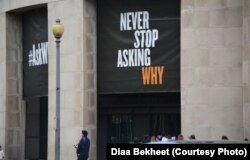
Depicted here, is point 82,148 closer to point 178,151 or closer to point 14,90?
point 14,90

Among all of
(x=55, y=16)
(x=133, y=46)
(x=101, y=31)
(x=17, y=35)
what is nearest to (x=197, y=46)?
(x=133, y=46)

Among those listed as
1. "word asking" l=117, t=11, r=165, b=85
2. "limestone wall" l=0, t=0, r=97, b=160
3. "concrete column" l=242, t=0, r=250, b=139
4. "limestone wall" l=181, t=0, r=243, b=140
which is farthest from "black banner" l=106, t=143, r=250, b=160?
"limestone wall" l=0, t=0, r=97, b=160

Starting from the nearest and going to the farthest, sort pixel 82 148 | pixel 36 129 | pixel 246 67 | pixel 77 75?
pixel 82 148 < pixel 246 67 < pixel 77 75 < pixel 36 129

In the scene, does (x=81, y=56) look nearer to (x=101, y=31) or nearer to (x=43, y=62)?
(x=101, y=31)

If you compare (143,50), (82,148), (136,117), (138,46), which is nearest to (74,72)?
(138,46)

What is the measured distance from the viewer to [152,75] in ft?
91.9

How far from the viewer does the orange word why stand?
27750 mm

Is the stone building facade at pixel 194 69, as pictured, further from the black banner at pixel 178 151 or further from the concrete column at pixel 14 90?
the black banner at pixel 178 151

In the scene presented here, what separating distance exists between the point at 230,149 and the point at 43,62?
24.8 metres

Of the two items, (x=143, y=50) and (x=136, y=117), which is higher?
(x=143, y=50)

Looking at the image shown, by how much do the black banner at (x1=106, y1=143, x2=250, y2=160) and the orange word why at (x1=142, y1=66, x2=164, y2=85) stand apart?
1990 cm

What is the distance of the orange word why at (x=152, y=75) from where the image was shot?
27.8 metres

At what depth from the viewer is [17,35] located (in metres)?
33.7

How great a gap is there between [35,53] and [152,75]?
24.5 feet
